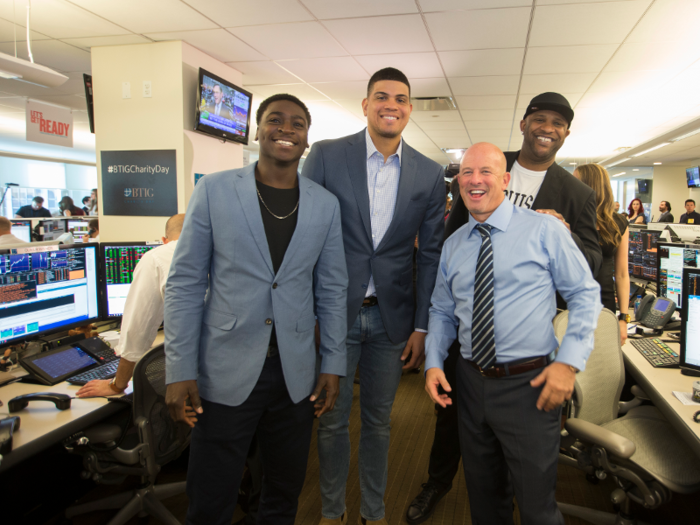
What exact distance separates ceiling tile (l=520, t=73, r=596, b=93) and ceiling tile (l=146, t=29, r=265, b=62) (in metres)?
3.14

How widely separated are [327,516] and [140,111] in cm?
Answer: 386

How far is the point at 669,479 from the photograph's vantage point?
5.46 feet

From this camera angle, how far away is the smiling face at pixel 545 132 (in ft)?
6.11

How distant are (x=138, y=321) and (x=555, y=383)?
1.58 meters

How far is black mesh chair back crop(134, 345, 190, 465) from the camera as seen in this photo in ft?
5.42

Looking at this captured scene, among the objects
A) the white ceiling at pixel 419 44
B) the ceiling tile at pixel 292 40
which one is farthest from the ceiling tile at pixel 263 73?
the ceiling tile at pixel 292 40

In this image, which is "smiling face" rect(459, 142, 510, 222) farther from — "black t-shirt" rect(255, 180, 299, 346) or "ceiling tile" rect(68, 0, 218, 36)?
"ceiling tile" rect(68, 0, 218, 36)

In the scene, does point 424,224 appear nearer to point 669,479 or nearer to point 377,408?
point 377,408

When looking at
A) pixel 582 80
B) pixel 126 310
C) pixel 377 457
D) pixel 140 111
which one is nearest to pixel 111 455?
pixel 126 310

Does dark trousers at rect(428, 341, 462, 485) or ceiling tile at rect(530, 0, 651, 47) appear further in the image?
ceiling tile at rect(530, 0, 651, 47)

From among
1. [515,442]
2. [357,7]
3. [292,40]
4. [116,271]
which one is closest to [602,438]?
[515,442]

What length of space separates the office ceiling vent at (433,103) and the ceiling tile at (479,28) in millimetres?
1855

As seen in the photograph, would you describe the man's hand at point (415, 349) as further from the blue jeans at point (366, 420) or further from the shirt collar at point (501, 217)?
the shirt collar at point (501, 217)

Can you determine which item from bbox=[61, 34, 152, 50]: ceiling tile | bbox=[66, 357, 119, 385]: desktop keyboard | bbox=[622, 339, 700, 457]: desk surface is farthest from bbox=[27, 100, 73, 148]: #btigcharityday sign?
bbox=[622, 339, 700, 457]: desk surface
